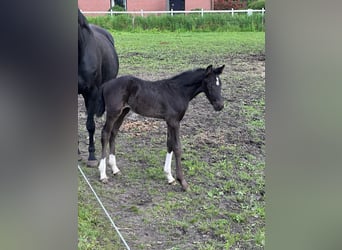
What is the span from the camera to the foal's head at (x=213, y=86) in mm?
2062

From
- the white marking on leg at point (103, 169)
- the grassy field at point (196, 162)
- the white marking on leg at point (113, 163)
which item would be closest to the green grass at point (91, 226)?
the grassy field at point (196, 162)

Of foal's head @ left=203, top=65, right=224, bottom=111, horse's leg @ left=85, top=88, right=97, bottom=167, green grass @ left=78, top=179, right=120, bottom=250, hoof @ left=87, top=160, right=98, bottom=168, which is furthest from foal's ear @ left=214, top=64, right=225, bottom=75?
green grass @ left=78, top=179, right=120, bottom=250

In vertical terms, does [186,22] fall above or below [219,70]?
above

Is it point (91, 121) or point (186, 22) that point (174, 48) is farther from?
point (91, 121)

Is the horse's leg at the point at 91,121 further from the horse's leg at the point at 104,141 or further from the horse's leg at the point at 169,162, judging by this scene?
the horse's leg at the point at 169,162

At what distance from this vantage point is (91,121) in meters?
1.98

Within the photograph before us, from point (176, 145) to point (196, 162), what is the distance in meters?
0.13

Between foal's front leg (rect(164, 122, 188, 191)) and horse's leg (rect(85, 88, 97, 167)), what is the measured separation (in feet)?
1.11

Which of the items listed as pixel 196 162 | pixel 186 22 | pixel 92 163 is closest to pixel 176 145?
pixel 196 162

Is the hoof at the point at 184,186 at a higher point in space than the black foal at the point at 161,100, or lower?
lower

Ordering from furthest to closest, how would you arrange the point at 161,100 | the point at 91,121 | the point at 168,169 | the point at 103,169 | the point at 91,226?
the point at 161,100 < the point at 168,169 < the point at 91,121 < the point at 103,169 < the point at 91,226

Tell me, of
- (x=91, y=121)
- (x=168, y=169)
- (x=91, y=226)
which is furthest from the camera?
(x=168, y=169)
